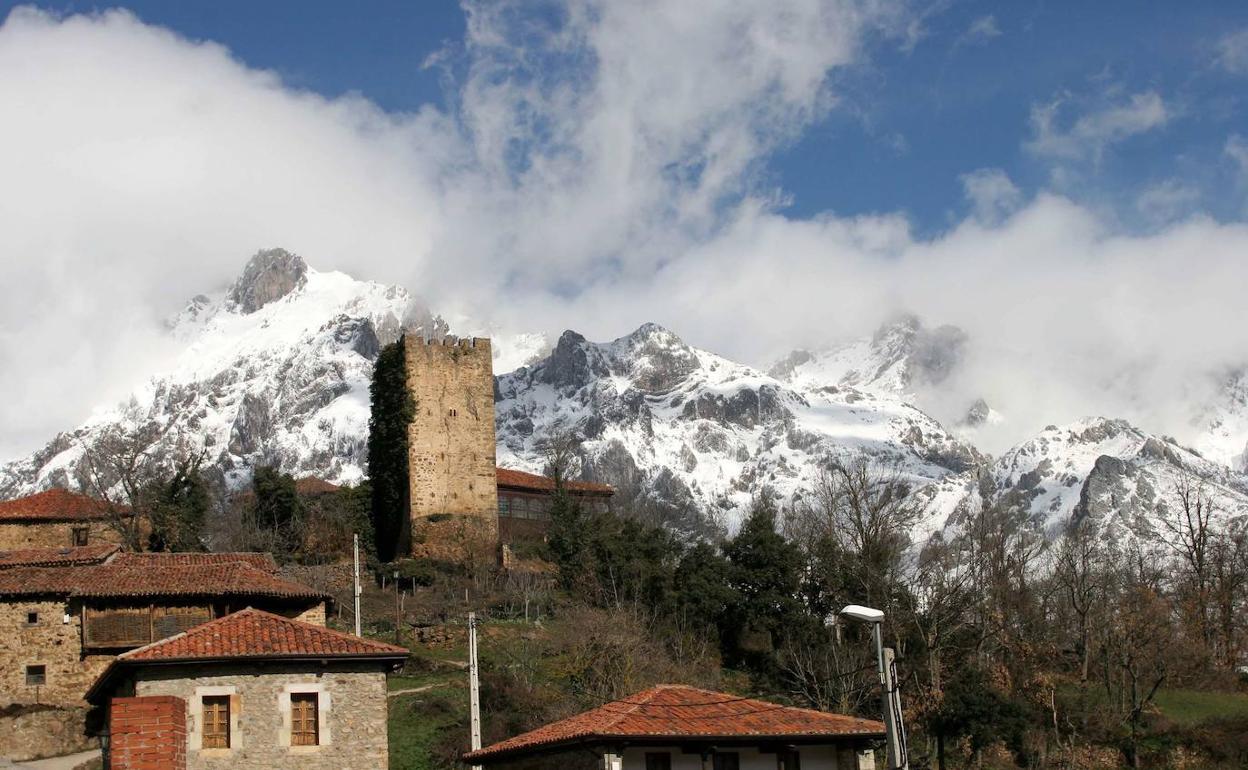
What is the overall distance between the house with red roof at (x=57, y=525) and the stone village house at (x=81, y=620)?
64.6 ft

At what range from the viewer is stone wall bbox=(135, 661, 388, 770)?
87.2 feet

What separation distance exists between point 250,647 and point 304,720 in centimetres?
164

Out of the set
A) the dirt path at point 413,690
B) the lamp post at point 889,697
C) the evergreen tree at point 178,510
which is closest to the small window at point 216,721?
the lamp post at point 889,697

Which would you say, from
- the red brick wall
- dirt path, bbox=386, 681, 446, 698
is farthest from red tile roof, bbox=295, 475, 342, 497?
the red brick wall

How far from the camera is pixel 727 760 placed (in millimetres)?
29078

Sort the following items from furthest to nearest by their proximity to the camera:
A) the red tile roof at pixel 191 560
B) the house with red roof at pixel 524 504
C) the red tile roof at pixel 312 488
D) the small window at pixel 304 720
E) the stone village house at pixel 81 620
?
the red tile roof at pixel 312 488, the house with red roof at pixel 524 504, the red tile roof at pixel 191 560, the stone village house at pixel 81 620, the small window at pixel 304 720

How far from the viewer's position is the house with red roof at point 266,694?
1044 inches

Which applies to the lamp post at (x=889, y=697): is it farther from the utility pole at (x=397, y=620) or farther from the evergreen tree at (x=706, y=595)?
the evergreen tree at (x=706, y=595)

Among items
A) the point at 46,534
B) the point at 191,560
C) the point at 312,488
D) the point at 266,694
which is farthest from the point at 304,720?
the point at 312,488

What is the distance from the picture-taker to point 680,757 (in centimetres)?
2852

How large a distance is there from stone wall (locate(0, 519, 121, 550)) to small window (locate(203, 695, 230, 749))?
35.7 metres

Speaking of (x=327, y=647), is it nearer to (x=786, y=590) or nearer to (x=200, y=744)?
(x=200, y=744)

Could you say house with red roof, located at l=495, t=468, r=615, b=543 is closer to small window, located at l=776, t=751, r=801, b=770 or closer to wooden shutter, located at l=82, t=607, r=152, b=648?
wooden shutter, located at l=82, t=607, r=152, b=648

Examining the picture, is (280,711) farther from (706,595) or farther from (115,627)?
(706,595)
